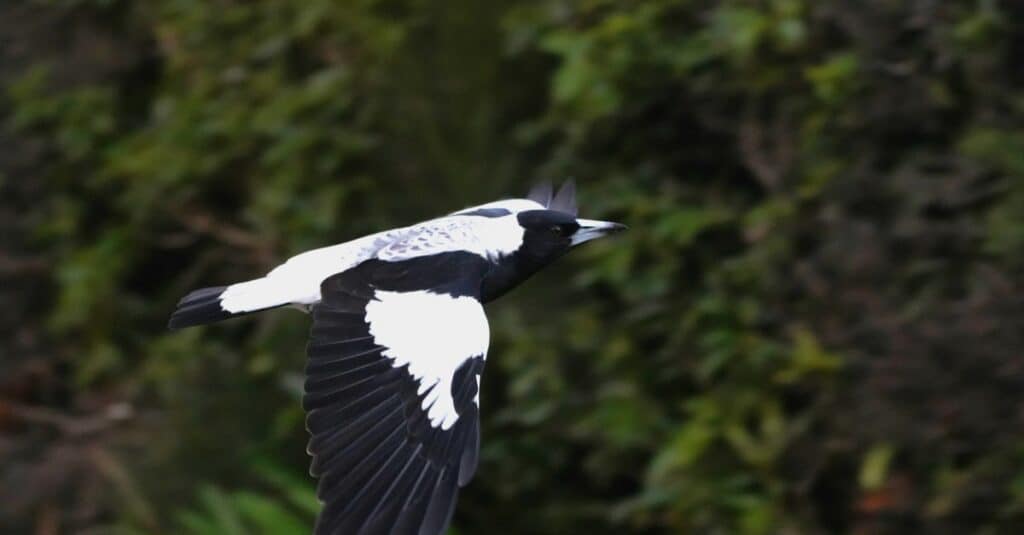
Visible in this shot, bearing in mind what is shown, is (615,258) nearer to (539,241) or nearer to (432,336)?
(539,241)

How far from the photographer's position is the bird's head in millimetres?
4523

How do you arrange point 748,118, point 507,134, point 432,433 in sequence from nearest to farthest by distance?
1. point 432,433
2. point 748,118
3. point 507,134

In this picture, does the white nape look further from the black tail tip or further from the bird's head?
the black tail tip

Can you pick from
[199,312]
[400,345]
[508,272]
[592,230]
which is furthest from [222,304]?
[592,230]

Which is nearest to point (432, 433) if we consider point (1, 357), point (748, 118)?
point (748, 118)

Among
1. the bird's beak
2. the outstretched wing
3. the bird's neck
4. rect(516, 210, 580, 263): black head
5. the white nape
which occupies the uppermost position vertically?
the white nape

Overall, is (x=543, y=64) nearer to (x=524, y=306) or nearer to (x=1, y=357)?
(x=524, y=306)

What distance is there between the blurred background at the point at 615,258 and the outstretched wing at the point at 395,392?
1.27 metres

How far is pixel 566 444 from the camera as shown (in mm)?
5723

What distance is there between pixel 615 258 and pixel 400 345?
5.27ft

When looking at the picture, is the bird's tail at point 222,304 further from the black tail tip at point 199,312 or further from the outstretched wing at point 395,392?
the outstretched wing at point 395,392

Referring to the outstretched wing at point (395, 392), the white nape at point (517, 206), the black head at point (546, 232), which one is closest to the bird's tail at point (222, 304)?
the outstretched wing at point (395, 392)

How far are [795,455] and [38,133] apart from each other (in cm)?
375

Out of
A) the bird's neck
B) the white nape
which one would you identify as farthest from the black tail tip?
the white nape
